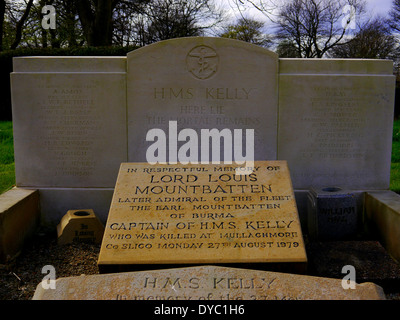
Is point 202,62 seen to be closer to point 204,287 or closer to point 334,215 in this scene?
point 334,215

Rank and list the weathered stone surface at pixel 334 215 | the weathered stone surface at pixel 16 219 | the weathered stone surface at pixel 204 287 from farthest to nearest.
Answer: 1. the weathered stone surface at pixel 334 215
2. the weathered stone surface at pixel 16 219
3. the weathered stone surface at pixel 204 287

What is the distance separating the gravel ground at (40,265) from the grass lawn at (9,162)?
5.91 ft

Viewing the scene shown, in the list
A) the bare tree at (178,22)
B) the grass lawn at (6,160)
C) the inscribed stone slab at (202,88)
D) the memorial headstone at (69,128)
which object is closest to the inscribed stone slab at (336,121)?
the inscribed stone slab at (202,88)

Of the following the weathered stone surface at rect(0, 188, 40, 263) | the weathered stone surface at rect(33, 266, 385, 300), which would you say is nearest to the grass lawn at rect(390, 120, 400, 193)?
the weathered stone surface at rect(33, 266, 385, 300)

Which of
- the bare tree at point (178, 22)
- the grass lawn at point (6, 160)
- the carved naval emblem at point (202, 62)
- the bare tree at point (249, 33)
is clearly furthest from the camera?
the bare tree at point (249, 33)

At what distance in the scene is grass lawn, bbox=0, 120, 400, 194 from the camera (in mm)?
5775

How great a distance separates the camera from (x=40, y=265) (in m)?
3.72

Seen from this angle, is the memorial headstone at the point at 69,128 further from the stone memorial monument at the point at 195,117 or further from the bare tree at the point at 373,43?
the bare tree at the point at 373,43

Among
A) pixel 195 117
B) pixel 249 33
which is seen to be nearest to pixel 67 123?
pixel 195 117

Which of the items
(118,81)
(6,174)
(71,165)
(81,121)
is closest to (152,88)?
(118,81)

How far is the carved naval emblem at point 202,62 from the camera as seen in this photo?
445 centimetres

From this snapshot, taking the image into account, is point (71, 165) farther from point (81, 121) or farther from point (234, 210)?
point (234, 210)

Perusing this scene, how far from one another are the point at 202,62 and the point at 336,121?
1.58 meters

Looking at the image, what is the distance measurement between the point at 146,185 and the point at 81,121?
1.58 meters
